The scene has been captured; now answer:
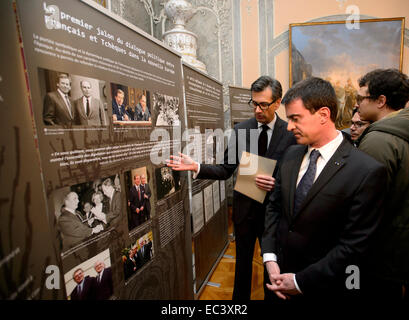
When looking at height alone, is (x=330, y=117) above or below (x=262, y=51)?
below

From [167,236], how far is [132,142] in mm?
841

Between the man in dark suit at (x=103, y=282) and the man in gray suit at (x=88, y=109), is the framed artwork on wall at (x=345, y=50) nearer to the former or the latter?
the man in gray suit at (x=88, y=109)

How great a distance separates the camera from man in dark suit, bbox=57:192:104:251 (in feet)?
3.30

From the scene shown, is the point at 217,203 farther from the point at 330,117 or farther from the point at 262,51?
the point at 262,51

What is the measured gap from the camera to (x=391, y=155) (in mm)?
1295

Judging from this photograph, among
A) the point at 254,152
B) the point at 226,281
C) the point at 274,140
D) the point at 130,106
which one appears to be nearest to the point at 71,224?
the point at 130,106

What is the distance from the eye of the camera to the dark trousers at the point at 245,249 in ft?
6.89

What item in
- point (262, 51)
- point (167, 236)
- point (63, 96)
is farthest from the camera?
point (262, 51)

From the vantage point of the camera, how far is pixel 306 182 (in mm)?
1292

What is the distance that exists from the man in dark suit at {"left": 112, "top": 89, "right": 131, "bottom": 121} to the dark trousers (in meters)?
1.41

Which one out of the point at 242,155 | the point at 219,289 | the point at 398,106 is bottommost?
the point at 219,289

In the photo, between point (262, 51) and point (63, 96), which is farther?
point (262, 51)

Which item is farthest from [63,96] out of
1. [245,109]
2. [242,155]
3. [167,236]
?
[245,109]

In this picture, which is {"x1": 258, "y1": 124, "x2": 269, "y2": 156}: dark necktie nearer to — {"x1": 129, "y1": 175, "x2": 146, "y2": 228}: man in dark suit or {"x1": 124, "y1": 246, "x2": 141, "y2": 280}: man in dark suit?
{"x1": 129, "y1": 175, "x2": 146, "y2": 228}: man in dark suit
